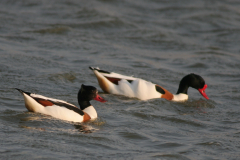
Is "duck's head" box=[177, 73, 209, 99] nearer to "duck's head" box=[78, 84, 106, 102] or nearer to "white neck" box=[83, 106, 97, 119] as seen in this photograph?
"duck's head" box=[78, 84, 106, 102]

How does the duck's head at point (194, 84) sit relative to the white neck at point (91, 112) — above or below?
above

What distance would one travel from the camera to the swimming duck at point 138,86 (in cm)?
988

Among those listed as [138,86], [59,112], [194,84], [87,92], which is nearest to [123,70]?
[138,86]

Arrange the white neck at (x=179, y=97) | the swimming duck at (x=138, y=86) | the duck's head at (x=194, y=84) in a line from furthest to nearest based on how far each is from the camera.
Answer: the duck's head at (x=194, y=84)
the white neck at (x=179, y=97)
the swimming duck at (x=138, y=86)

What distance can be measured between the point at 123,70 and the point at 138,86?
93.7 inches

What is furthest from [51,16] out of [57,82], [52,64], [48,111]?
[48,111]

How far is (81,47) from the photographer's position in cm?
1394

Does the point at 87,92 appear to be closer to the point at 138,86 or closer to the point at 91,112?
the point at 91,112

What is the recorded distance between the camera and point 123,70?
12.1m

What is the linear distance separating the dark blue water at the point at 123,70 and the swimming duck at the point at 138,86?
231 mm

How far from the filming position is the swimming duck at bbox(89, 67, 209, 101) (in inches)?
389

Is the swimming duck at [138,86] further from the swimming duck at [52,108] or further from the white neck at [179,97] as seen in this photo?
the swimming duck at [52,108]

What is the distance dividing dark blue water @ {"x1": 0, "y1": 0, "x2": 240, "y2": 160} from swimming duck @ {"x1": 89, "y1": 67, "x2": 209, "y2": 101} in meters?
0.23

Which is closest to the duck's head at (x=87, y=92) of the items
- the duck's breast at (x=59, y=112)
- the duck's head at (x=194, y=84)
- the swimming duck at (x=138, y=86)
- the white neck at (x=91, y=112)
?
the white neck at (x=91, y=112)
